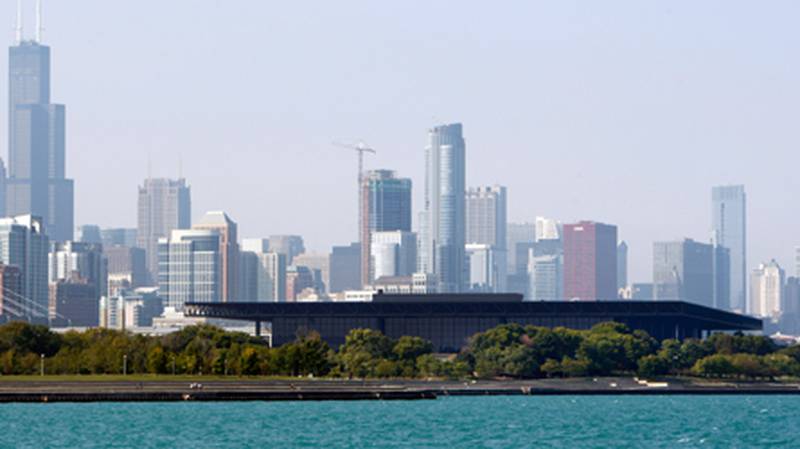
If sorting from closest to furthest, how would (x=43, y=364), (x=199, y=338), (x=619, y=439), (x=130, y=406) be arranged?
(x=619, y=439) → (x=130, y=406) → (x=43, y=364) → (x=199, y=338)

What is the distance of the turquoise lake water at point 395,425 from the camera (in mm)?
113000

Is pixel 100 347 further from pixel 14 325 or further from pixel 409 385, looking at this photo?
pixel 409 385

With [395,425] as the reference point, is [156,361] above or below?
above

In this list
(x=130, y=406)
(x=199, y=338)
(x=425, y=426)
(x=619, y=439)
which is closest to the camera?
(x=619, y=439)

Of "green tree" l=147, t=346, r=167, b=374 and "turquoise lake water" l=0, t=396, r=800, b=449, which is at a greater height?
"green tree" l=147, t=346, r=167, b=374

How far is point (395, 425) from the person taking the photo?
127 m

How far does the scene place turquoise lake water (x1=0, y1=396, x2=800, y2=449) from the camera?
113 metres

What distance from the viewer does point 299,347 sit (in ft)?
610

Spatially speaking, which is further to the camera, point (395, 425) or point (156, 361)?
point (156, 361)

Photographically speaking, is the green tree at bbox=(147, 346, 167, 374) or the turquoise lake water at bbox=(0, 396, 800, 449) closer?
the turquoise lake water at bbox=(0, 396, 800, 449)

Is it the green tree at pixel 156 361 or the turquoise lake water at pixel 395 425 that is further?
the green tree at pixel 156 361

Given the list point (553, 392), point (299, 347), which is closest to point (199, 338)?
point (299, 347)

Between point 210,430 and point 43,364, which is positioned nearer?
point 210,430

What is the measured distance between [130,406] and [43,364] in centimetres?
2940
